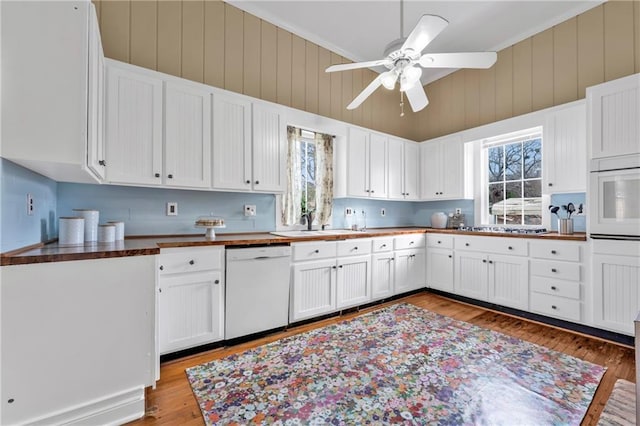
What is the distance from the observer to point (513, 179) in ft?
11.8

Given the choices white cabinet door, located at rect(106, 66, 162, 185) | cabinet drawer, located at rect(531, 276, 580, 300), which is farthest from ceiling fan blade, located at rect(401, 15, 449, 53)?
cabinet drawer, located at rect(531, 276, 580, 300)

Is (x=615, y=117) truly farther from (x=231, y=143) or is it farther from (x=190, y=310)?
(x=190, y=310)

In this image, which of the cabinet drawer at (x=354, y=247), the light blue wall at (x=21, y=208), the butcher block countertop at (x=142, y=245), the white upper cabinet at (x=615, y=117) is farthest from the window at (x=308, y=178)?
the white upper cabinet at (x=615, y=117)

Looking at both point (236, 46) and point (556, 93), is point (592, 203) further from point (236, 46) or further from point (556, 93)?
point (236, 46)

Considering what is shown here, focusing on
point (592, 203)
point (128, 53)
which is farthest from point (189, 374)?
point (592, 203)

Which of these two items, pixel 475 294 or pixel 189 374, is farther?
pixel 475 294

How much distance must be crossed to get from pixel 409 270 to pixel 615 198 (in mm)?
2065

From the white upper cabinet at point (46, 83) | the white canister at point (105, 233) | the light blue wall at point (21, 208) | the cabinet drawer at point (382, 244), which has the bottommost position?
the cabinet drawer at point (382, 244)

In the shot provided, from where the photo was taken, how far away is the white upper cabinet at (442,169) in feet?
12.5

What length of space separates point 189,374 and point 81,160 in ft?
4.97

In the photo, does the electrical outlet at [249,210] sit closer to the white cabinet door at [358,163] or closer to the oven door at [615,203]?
the white cabinet door at [358,163]

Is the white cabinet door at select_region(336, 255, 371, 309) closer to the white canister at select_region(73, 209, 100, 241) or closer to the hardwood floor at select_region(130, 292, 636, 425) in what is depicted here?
the hardwood floor at select_region(130, 292, 636, 425)

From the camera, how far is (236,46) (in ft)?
9.46

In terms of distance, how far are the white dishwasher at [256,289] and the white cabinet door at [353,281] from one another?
0.65 metres
